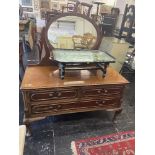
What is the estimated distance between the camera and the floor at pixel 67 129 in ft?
4.77

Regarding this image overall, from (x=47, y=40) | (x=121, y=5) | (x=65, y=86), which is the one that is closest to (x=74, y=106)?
(x=65, y=86)

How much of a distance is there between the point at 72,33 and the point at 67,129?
3.11ft

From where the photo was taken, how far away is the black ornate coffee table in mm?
1384

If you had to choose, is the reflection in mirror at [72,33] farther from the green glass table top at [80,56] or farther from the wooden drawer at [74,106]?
the wooden drawer at [74,106]

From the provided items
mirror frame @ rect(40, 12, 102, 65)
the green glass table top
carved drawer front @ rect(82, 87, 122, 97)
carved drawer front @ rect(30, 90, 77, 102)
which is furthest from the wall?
carved drawer front @ rect(30, 90, 77, 102)

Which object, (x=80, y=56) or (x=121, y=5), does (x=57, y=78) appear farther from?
(x=121, y=5)

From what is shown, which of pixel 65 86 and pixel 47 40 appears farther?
pixel 47 40

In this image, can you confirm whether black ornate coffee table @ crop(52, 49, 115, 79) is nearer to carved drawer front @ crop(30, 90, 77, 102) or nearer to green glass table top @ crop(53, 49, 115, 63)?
green glass table top @ crop(53, 49, 115, 63)

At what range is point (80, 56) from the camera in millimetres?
1500

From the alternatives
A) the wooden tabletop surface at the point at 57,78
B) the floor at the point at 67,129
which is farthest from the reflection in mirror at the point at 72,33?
the floor at the point at 67,129

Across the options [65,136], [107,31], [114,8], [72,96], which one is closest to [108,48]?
[107,31]

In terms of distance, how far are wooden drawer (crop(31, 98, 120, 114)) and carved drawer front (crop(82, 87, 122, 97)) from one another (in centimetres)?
8

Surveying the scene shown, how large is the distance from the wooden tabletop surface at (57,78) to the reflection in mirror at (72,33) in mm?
254
